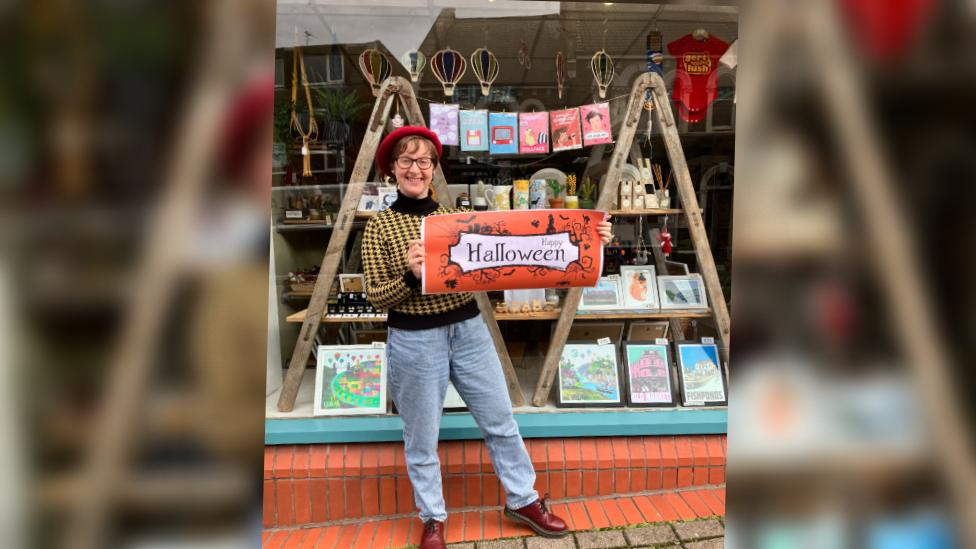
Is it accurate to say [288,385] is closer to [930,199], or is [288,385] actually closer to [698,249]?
[698,249]

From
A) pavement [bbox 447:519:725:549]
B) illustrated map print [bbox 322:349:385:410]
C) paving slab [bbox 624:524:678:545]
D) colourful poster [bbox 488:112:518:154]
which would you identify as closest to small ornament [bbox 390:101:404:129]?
colourful poster [bbox 488:112:518:154]

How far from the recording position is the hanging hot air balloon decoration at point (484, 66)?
11.3 ft

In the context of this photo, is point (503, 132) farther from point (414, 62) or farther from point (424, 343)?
point (424, 343)

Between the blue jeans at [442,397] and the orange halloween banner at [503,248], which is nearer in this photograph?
the orange halloween banner at [503,248]

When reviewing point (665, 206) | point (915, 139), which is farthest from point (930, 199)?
point (665, 206)

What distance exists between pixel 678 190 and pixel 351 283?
2.10 m

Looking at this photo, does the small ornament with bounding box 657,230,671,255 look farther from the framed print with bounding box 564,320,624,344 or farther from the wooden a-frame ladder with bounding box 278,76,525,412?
the wooden a-frame ladder with bounding box 278,76,525,412

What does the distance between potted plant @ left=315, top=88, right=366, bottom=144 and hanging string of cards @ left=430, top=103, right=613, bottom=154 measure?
1.66 feet

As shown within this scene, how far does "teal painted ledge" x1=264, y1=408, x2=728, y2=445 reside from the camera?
2939 mm

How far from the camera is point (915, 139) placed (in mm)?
515

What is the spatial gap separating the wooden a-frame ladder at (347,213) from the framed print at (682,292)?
4.27 feet

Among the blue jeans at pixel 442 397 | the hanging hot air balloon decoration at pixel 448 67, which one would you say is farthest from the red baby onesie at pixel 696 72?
the blue jeans at pixel 442 397

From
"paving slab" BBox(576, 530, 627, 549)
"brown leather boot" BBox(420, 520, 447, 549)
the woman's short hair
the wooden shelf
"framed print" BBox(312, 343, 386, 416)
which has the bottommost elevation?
"paving slab" BBox(576, 530, 627, 549)

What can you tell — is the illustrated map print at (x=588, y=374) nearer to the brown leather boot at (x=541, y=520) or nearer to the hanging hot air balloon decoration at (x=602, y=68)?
the brown leather boot at (x=541, y=520)
